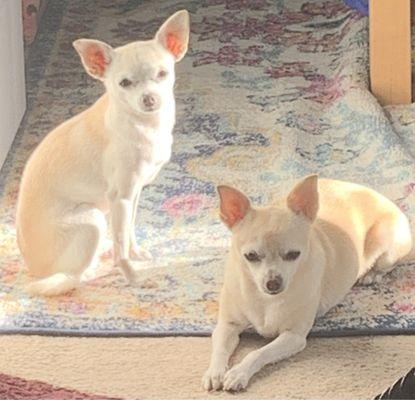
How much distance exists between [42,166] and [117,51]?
0.89 feet

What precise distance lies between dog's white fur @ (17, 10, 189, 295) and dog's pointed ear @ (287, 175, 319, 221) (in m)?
0.36

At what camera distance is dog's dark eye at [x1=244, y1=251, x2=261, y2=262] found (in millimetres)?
1943

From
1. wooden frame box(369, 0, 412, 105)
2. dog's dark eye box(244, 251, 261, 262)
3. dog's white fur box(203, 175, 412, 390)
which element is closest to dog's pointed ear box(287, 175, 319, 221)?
dog's white fur box(203, 175, 412, 390)

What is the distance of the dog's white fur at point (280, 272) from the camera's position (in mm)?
1937

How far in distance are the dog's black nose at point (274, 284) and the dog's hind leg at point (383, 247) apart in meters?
0.34

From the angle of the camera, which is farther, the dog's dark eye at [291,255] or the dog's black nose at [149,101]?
the dog's black nose at [149,101]

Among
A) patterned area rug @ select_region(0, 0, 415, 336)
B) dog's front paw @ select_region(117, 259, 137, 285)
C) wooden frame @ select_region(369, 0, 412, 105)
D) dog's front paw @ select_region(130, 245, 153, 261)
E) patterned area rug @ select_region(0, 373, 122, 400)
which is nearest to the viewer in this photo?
patterned area rug @ select_region(0, 373, 122, 400)

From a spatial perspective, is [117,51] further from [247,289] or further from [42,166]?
[247,289]

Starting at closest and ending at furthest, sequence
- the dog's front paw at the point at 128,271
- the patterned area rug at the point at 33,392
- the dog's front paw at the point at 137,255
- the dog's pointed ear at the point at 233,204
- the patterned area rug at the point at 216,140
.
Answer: the patterned area rug at the point at 33,392 < the dog's pointed ear at the point at 233,204 < the patterned area rug at the point at 216,140 < the dog's front paw at the point at 128,271 < the dog's front paw at the point at 137,255

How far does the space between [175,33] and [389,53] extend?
1009 mm

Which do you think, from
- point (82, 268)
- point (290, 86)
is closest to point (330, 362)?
point (82, 268)

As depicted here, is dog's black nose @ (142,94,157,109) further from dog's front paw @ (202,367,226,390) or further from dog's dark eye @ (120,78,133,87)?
dog's front paw @ (202,367,226,390)

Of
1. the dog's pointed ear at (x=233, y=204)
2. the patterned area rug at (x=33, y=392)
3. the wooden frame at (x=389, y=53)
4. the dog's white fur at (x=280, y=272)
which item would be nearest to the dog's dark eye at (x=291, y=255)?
the dog's white fur at (x=280, y=272)

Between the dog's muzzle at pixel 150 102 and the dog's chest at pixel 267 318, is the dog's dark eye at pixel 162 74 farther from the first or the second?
the dog's chest at pixel 267 318
